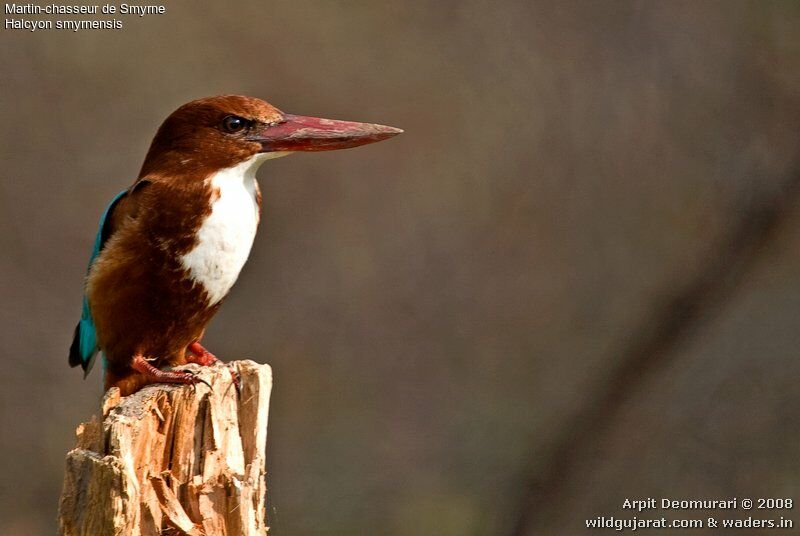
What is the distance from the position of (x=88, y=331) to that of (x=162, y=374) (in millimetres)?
330

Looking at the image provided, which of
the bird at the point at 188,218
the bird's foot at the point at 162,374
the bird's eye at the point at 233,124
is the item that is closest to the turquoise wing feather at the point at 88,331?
the bird at the point at 188,218

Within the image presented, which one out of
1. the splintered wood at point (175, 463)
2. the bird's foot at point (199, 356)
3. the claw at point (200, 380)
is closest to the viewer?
the splintered wood at point (175, 463)

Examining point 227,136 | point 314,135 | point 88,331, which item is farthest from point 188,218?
point 88,331

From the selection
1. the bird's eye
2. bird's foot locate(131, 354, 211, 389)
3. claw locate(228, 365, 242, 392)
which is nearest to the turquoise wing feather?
bird's foot locate(131, 354, 211, 389)

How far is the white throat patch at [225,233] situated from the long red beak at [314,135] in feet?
0.13

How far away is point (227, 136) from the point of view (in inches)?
88.9

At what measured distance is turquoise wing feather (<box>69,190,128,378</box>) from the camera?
237 centimetres

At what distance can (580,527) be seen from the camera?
4.10 metres

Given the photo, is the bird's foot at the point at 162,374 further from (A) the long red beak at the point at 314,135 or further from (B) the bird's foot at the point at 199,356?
(A) the long red beak at the point at 314,135

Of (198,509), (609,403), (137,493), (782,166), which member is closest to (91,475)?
(137,493)

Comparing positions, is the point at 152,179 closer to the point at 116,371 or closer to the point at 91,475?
the point at 116,371

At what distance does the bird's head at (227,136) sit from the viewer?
2.25 meters

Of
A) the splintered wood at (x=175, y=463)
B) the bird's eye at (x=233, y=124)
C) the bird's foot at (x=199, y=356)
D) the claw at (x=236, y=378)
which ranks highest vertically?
the bird's eye at (x=233, y=124)

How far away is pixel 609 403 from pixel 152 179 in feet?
7.98
